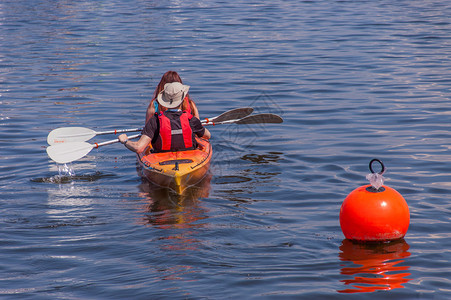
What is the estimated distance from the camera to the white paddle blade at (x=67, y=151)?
1027 cm

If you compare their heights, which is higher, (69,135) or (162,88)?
(162,88)

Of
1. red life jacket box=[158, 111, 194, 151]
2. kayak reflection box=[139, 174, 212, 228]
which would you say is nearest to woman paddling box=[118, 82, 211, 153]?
red life jacket box=[158, 111, 194, 151]

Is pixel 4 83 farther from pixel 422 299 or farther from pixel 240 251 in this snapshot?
pixel 422 299

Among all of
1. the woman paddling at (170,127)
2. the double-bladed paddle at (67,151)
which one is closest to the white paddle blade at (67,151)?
the double-bladed paddle at (67,151)

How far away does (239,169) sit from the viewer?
11.0 m

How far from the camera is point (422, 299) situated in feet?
19.9

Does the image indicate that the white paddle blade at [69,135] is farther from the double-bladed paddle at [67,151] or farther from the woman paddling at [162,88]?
the woman paddling at [162,88]

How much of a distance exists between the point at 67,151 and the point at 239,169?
2901mm

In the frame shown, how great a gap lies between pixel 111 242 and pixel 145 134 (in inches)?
89.9

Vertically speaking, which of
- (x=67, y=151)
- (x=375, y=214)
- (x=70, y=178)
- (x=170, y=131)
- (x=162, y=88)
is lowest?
(x=70, y=178)

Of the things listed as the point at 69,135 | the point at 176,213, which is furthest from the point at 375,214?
the point at 69,135

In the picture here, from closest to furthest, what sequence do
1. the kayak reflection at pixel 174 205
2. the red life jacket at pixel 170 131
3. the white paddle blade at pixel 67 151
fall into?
the kayak reflection at pixel 174 205 → the red life jacket at pixel 170 131 → the white paddle blade at pixel 67 151

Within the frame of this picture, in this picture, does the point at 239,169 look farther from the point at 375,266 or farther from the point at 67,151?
the point at 375,266

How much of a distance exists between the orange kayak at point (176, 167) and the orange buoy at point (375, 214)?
2.81 m
